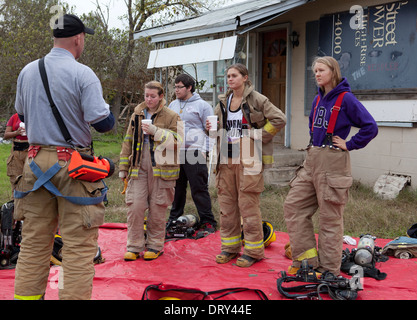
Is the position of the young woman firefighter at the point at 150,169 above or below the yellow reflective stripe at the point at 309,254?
above

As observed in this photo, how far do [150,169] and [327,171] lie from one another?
198 centimetres

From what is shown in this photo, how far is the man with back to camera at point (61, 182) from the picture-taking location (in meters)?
3.10

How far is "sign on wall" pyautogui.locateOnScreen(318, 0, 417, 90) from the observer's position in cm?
788

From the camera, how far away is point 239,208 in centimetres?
498

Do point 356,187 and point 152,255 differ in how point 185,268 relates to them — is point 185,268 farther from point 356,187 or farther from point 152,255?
point 356,187

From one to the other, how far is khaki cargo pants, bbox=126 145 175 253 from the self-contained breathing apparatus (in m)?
1.76

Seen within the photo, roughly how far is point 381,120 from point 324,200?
478 cm

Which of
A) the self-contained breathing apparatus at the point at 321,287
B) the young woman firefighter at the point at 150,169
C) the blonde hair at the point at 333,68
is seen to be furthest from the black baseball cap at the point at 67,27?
the self-contained breathing apparatus at the point at 321,287

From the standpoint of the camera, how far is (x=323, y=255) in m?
4.38

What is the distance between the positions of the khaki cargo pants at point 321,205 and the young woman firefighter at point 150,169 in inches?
56.6

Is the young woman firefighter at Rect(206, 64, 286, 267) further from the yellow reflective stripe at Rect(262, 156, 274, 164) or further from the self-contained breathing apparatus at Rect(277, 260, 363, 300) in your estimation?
the self-contained breathing apparatus at Rect(277, 260, 363, 300)

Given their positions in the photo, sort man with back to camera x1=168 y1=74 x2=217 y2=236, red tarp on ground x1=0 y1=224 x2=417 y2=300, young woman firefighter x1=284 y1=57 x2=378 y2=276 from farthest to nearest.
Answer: man with back to camera x1=168 y1=74 x2=217 y2=236 → young woman firefighter x1=284 y1=57 x2=378 y2=276 → red tarp on ground x1=0 y1=224 x2=417 y2=300

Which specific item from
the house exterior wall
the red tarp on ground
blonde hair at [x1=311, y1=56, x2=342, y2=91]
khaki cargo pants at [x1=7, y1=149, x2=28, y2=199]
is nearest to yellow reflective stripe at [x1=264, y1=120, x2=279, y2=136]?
blonde hair at [x1=311, y1=56, x2=342, y2=91]

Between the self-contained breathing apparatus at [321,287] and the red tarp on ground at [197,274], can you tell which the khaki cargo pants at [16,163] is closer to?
the red tarp on ground at [197,274]
